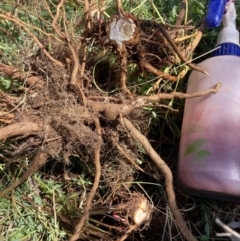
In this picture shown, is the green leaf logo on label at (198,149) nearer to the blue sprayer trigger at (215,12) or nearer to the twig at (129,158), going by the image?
the twig at (129,158)

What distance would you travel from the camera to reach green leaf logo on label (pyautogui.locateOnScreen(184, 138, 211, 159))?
3.65 ft

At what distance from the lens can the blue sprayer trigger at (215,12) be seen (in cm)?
117

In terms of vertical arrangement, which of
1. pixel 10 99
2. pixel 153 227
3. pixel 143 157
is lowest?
pixel 153 227

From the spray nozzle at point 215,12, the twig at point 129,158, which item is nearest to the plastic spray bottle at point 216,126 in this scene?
the spray nozzle at point 215,12

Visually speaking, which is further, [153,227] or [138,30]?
[153,227]

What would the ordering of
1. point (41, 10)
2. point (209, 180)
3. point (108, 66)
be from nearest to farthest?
point (209, 180)
point (108, 66)
point (41, 10)

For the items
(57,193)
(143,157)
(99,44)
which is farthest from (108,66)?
(57,193)

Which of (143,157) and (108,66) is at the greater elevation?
(108,66)

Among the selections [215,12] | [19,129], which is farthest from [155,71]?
[19,129]

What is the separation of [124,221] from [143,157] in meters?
0.20

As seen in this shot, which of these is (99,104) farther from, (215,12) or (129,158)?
(215,12)

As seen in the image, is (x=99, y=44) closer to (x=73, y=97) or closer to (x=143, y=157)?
(x=73, y=97)

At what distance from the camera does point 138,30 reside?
3.76 ft

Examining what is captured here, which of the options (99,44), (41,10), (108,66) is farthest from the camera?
(41,10)
